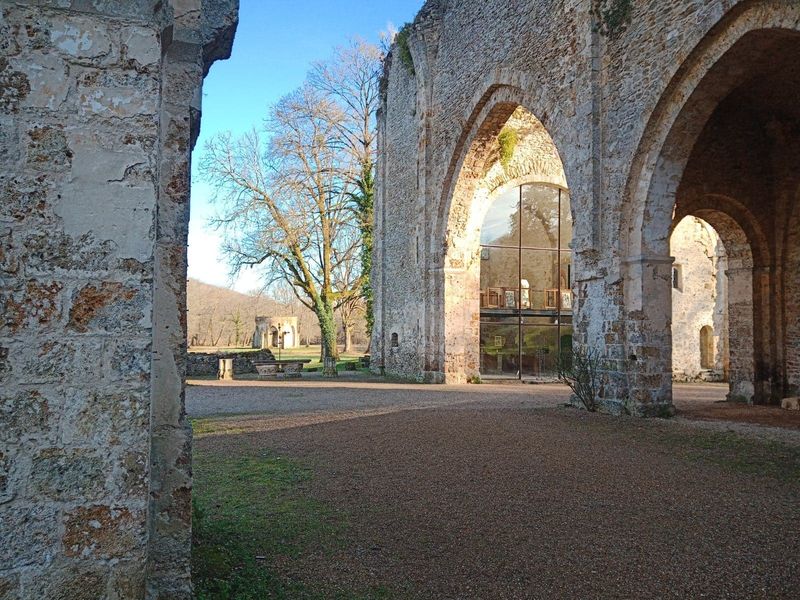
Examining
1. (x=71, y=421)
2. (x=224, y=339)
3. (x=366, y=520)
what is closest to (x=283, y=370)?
(x=366, y=520)

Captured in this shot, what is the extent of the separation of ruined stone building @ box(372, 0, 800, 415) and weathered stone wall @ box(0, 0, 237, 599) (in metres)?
7.50

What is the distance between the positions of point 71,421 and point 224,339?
172ft

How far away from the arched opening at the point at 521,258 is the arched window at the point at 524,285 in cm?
3

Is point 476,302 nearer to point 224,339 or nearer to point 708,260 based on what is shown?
point 708,260

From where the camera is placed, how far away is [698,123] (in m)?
8.87

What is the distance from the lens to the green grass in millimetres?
2941

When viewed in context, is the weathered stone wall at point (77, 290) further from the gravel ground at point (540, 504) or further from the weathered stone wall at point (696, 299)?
the weathered stone wall at point (696, 299)

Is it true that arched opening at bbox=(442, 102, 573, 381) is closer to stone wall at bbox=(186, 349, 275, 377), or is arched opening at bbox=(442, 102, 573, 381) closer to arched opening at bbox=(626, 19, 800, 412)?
arched opening at bbox=(626, 19, 800, 412)

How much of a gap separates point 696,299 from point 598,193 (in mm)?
12173

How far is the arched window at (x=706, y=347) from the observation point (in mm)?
20562

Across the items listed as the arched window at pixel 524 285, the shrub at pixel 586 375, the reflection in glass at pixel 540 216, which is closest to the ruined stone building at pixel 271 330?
the arched window at pixel 524 285

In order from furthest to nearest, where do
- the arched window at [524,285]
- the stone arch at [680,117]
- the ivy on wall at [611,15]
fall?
1. the arched window at [524,285]
2. the ivy on wall at [611,15]
3. the stone arch at [680,117]

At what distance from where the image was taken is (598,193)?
10.1m

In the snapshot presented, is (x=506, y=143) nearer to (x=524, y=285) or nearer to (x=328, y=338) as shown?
(x=524, y=285)
